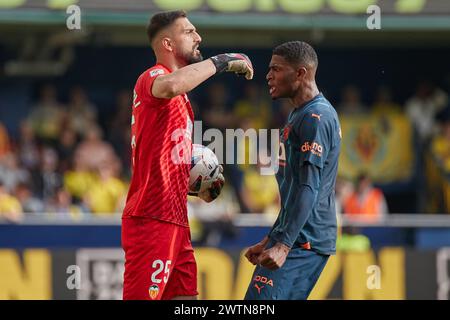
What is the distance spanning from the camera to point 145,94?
7.20 m

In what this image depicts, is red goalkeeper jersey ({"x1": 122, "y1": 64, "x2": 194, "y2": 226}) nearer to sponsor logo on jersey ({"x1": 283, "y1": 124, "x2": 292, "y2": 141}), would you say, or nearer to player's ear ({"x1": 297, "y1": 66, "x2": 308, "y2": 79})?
sponsor logo on jersey ({"x1": 283, "y1": 124, "x2": 292, "y2": 141})

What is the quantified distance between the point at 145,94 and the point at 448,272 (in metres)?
7.07

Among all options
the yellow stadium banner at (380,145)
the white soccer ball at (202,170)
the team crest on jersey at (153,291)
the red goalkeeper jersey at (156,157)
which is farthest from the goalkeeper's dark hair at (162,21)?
the yellow stadium banner at (380,145)

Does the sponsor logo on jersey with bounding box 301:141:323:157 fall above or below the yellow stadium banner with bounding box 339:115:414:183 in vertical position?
below

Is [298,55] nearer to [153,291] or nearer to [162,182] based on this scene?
[162,182]

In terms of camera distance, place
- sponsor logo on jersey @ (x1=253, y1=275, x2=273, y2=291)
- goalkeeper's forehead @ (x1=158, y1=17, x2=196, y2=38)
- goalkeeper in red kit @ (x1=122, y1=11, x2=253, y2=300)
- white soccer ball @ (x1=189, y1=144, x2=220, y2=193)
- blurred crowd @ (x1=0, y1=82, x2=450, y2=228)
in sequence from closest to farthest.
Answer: sponsor logo on jersey @ (x1=253, y1=275, x2=273, y2=291) < goalkeeper in red kit @ (x1=122, y1=11, x2=253, y2=300) < goalkeeper's forehead @ (x1=158, y1=17, x2=196, y2=38) < white soccer ball @ (x1=189, y1=144, x2=220, y2=193) < blurred crowd @ (x1=0, y1=82, x2=450, y2=228)

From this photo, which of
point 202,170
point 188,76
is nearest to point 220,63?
point 188,76

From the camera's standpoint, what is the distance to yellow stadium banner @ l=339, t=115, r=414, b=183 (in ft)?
57.5

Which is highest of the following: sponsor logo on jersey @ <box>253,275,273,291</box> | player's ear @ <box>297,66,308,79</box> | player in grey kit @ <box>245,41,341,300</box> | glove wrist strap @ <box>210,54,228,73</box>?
glove wrist strap @ <box>210,54,228,73</box>

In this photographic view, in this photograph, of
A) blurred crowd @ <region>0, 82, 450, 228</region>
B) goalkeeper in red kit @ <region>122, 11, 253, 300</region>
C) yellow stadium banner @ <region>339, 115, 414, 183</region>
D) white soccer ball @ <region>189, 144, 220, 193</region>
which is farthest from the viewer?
yellow stadium banner @ <region>339, 115, 414, 183</region>

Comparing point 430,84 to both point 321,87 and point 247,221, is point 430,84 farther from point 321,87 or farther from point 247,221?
point 247,221

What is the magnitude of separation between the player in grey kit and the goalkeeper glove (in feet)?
0.55

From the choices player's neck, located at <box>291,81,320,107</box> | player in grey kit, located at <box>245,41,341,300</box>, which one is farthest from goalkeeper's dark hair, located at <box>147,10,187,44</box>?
player's neck, located at <box>291,81,320,107</box>

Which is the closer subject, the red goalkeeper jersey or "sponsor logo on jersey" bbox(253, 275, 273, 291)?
"sponsor logo on jersey" bbox(253, 275, 273, 291)
